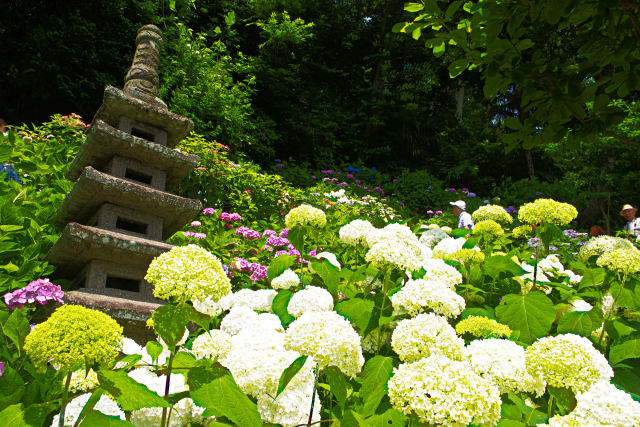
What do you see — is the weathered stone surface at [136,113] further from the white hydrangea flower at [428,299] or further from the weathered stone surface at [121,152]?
the white hydrangea flower at [428,299]

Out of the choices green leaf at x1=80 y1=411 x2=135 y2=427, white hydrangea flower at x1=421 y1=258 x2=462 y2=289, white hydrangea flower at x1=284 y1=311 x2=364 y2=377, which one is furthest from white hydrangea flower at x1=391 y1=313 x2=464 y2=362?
green leaf at x1=80 y1=411 x2=135 y2=427

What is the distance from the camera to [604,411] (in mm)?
879

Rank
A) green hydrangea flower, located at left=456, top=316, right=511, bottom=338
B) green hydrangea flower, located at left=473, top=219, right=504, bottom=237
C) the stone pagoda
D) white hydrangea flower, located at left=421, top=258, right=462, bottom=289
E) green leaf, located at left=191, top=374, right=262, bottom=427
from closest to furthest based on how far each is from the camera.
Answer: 1. green leaf, located at left=191, top=374, right=262, bottom=427
2. green hydrangea flower, located at left=456, top=316, right=511, bottom=338
3. white hydrangea flower, located at left=421, top=258, right=462, bottom=289
4. the stone pagoda
5. green hydrangea flower, located at left=473, top=219, right=504, bottom=237

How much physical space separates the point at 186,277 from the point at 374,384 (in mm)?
661

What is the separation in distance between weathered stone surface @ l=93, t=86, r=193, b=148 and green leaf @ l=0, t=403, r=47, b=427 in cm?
264

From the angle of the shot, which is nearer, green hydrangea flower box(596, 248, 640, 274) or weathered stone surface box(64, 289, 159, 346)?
green hydrangea flower box(596, 248, 640, 274)

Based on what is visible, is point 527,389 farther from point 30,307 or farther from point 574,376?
point 30,307

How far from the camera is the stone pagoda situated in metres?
2.50

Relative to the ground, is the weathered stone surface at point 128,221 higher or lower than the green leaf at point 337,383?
higher

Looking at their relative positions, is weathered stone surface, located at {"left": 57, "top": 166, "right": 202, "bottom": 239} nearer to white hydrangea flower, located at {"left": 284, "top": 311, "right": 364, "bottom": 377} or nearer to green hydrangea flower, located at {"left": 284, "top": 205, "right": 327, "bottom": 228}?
green hydrangea flower, located at {"left": 284, "top": 205, "right": 327, "bottom": 228}

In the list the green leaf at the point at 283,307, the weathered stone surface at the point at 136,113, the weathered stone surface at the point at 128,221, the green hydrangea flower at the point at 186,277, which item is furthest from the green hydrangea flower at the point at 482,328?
the weathered stone surface at the point at 136,113

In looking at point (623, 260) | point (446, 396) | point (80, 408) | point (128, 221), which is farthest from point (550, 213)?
point (128, 221)

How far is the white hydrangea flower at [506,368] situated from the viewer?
47.3 inches

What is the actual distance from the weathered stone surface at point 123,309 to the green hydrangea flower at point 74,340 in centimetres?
133
